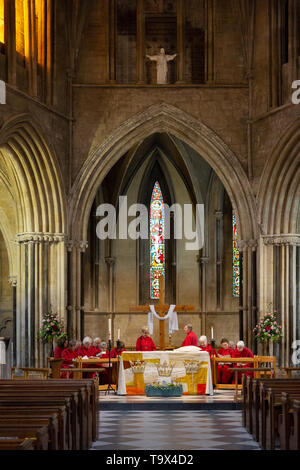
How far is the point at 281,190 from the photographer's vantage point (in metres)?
22.0

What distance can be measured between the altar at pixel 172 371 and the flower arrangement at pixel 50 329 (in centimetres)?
369

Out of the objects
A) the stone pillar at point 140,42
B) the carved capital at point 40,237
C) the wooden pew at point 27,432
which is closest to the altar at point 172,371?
the carved capital at point 40,237

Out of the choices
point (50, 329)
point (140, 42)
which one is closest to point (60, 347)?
point (50, 329)

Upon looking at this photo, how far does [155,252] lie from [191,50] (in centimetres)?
819

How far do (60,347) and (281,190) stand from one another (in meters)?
7.21

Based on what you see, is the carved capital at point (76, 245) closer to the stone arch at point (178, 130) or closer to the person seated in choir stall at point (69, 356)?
the stone arch at point (178, 130)

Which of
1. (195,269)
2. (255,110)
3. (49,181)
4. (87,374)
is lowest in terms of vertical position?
(87,374)

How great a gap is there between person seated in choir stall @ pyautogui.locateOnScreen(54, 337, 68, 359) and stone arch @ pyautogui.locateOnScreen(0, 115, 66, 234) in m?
2.99

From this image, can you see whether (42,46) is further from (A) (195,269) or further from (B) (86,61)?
(A) (195,269)

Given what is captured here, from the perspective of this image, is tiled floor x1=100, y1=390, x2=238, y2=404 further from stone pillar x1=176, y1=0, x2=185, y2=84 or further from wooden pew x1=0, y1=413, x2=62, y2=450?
stone pillar x1=176, y1=0, x2=185, y2=84

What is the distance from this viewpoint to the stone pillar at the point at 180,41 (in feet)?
76.2

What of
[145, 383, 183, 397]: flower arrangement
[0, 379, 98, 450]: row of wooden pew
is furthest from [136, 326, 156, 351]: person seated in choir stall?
[0, 379, 98, 450]: row of wooden pew
